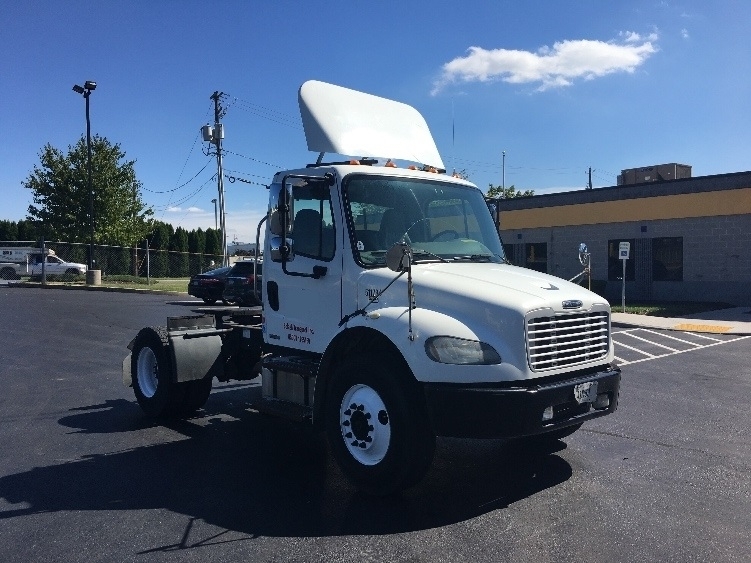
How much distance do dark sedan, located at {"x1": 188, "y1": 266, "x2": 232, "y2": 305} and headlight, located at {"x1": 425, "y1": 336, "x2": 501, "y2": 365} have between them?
63.3ft

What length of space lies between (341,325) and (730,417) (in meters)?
5.01

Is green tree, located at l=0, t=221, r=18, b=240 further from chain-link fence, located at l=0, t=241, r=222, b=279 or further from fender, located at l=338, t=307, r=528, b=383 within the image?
fender, located at l=338, t=307, r=528, b=383

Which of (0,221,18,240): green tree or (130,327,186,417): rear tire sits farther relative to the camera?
(0,221,18,240): green tree

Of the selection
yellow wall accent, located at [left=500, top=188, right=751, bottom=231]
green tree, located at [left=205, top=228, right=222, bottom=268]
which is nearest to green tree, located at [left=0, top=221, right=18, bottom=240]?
green tree, located at [left=205, top=228, right=222, bottom=268]

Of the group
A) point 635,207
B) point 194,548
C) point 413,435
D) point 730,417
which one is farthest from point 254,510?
point 635,207

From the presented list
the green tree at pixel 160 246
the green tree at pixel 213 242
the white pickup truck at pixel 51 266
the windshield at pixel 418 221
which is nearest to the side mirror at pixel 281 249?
the windshield at pixel 418 221

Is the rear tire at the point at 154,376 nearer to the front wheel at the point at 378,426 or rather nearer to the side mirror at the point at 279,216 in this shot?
the side mirror at the point at 279,216

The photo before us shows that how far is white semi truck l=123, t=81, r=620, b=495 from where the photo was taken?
15.0 feet

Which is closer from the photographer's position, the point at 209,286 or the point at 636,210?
the point at 209,286

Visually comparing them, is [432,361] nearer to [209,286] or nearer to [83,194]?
[209,286]

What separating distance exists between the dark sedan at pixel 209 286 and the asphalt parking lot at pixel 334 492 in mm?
14907

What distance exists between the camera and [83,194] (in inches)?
1614

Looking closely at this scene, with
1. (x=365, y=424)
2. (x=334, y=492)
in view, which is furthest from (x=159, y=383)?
(x=365, y=424)

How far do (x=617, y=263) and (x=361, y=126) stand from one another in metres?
23.8
